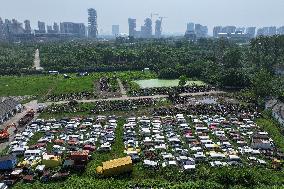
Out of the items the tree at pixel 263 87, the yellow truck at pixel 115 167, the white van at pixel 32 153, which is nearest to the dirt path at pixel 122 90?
the tree at pixel 263 87

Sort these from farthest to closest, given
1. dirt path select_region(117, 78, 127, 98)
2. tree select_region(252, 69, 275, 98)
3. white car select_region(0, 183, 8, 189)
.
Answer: dirt path select_region(117, 78, 127, 98), tree select_region(252, 69, 275, 98), white car select_region(0, 183, 8, 189)

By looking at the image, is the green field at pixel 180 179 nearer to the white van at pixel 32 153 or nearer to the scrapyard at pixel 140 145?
the scrapyard at pixel 140 145

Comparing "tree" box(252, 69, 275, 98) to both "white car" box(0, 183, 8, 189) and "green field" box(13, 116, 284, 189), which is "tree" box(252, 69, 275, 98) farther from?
"white car" box(0, 183, 8, 189)

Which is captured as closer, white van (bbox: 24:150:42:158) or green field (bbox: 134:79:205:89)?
white van (bbox: 24:150:42:158)

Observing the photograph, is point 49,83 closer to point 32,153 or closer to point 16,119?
point 16,119

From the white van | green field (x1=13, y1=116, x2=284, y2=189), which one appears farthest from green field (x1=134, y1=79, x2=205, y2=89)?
green field (x1=13, y1=116, x2=284, y2=189)

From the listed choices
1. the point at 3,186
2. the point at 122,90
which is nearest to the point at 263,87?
the point at 122,90

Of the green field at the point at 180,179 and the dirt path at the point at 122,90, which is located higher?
the dirt path at the point at 122,90

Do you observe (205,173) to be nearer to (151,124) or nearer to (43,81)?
(151,124)
